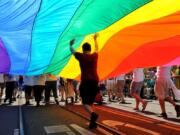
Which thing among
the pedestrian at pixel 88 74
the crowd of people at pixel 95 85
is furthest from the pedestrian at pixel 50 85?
the pedestrian at pixel 88 74

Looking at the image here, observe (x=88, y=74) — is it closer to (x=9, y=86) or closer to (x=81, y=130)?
(x=81, y=130)

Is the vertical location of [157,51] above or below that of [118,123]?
above

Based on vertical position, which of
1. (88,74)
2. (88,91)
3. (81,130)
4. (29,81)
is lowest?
(81,130)

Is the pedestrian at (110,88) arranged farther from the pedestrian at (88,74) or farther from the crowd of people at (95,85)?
the pedestrian at (88,74)

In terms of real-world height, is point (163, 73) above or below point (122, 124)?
above

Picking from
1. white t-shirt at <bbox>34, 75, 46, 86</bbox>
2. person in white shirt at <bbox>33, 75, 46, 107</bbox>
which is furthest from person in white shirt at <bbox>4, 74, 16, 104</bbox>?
white t-shirt at <bbox>34, 75, 46, 86</bbox>

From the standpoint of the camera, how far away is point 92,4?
6.95 meters

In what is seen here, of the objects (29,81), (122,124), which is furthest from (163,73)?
(29,81)

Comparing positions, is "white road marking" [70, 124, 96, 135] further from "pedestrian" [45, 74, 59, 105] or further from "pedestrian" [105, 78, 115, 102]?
"pedestrian" [105, 78, 115, 102]

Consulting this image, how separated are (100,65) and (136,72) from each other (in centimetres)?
224

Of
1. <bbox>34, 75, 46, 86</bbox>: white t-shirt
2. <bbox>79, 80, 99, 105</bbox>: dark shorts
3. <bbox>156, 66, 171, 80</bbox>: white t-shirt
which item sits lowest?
<bbox>79, 80, 99, 105</bbox>: dark shorts

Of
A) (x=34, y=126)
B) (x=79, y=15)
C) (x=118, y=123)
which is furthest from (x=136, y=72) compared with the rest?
(x=79, y=15)

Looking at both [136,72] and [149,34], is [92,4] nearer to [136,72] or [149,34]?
[149,34]

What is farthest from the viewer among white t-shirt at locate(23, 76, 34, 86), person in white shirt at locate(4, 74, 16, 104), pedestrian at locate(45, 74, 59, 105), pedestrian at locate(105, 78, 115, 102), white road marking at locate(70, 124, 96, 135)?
pedestrian at locate(105, 78, 115, 102)
